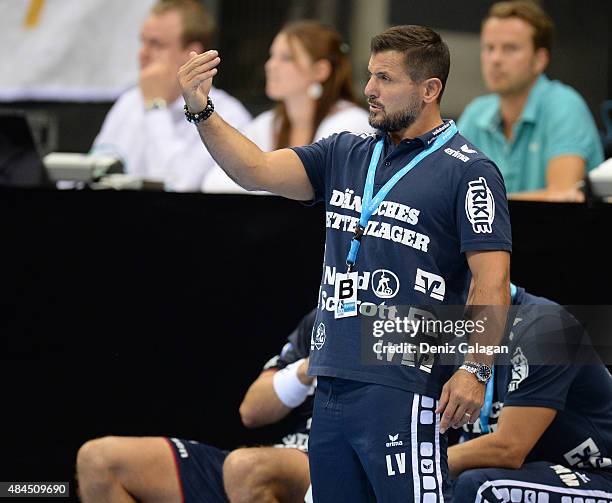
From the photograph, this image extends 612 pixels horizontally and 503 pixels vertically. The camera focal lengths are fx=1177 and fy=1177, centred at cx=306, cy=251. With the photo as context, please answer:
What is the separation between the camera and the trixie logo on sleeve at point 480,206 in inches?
123

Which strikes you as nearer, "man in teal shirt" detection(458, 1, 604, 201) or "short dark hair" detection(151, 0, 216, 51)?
"man in teal shirt" detection(458, 1, 604, 201)

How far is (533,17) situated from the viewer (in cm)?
574

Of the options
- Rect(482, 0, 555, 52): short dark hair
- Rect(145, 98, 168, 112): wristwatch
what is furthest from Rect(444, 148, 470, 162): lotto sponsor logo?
Rect(145, 98, 168, 112): wristwatch

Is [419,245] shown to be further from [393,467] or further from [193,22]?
[193,22]

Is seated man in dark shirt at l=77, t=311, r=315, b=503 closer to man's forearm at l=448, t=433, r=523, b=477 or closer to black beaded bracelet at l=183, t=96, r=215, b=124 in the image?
man's forearm at l=448, t=433, r=523, b=477

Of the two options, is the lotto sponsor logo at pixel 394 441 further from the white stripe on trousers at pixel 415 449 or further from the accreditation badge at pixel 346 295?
the accreditation badge at pixel 346 295

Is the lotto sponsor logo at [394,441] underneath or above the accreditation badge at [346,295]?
underneath

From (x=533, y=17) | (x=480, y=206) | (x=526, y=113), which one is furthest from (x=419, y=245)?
(x=533, y=17)

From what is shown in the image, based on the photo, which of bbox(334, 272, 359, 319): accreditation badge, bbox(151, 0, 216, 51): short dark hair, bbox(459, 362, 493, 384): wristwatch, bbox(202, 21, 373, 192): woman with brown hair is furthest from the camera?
bbox(151, 0, 216, 51): short dark hair

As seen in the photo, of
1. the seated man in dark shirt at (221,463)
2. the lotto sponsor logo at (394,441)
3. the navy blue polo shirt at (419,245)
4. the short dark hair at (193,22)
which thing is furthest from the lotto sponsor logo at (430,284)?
the short dark hair at (193,22)

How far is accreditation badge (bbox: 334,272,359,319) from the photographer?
3.20m

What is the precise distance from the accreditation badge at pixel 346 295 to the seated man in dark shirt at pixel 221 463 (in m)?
0.78

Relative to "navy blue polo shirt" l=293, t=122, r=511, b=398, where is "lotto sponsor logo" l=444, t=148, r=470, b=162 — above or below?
above

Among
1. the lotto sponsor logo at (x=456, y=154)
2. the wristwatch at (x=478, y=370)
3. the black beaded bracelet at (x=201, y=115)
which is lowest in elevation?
the wristwatch at (x=478, y=370)
